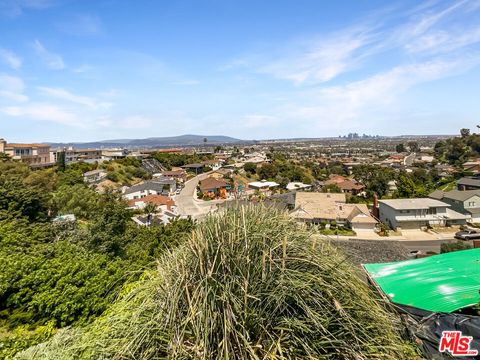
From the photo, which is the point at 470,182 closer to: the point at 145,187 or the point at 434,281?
the point at 434,281

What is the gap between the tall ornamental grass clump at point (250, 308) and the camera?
6.19 ft

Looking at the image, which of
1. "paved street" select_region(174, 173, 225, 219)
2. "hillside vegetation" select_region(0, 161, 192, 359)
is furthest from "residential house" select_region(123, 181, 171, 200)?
"hillside vegetation" select_region(0, 161, 192, 359)

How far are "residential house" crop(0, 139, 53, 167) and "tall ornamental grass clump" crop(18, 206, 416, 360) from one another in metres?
43.5

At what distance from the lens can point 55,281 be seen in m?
5.83

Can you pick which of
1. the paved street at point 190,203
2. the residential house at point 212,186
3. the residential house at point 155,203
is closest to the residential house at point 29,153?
the residential house at point 155,203

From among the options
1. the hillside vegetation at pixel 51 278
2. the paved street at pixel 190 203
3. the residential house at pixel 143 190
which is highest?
the hillside vegetation at pixel 51 278

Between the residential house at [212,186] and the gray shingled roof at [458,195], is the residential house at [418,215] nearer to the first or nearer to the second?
the gray shingled roof at [458,195]

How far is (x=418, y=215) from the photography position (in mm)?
25953

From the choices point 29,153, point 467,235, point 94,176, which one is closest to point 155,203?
point 94,176

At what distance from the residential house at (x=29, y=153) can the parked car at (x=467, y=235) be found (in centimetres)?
4783

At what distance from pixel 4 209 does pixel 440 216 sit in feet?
106

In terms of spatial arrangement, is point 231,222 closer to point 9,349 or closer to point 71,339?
point 71,339

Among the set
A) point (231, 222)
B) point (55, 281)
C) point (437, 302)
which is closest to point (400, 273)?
point (437, 302)

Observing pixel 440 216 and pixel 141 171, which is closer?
pixel 440 216
